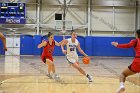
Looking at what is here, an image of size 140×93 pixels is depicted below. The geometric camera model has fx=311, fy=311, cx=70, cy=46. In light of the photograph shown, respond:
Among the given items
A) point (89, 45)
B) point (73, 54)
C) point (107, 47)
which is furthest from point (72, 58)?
point (107, 47)

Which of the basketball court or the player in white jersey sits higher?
the basketball court

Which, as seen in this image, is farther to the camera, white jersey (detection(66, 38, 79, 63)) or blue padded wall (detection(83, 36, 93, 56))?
blue padded wall (detection(83, 36, 93, 56))

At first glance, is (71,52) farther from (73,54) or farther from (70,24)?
(70,24)

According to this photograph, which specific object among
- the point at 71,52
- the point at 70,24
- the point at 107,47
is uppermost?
the point at 70,24

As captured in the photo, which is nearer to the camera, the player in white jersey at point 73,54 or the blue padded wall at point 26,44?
the player in white jersey at point 73,54

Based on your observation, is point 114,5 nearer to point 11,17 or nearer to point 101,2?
point 101,2

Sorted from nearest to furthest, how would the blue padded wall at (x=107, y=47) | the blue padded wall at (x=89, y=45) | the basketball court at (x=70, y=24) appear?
the basketball court at (x=70, y=24)
the blue padded wall at (x=89, y=45)
the blue padded wall at (x=107, y=47)

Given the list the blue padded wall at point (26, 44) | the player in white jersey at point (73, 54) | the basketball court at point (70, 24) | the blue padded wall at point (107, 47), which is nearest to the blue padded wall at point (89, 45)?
the basketball court at point (70, 24)

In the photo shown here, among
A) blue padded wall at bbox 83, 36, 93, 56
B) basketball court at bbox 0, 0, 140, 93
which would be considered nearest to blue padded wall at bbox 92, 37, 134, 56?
basketball court at bbox 0, 0, 140, 93

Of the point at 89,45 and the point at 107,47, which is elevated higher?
the point at 89,45

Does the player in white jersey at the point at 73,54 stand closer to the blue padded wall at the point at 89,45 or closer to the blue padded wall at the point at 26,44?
the blue padded wall at the point at 89,45

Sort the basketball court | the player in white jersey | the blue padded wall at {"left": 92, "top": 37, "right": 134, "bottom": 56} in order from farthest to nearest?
the blue padded wall at {"left": 92, "top": 37, "right": 134, "bottom": 56} < the basketball court < the player in white jersey

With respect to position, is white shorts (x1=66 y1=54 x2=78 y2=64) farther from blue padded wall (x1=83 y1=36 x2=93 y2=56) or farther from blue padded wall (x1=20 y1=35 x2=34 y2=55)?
blue padded wall (x1=20 y1=35 x2=34 y2=55)

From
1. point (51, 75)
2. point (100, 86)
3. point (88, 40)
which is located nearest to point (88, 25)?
point (88, 40)
